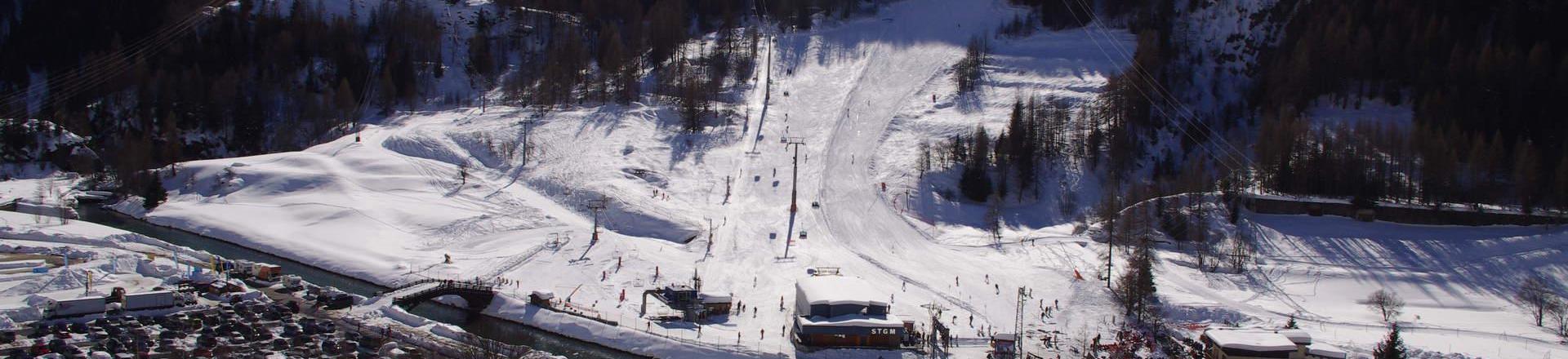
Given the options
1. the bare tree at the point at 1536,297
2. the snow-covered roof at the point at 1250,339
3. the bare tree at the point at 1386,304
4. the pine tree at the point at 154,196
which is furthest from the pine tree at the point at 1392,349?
the pine tree at the point at 154,196

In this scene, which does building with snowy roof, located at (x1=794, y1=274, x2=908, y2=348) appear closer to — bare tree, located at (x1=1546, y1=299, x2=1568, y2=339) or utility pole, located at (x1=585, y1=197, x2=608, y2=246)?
utility pole, located at (x1=585, y1=197, x2=608, y2=246)

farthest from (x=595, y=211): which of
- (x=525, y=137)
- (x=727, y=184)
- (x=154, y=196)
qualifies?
(x=154, y=196)

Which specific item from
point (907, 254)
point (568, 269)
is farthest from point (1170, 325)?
point (568, 269)

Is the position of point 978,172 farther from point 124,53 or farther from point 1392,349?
point 124,53

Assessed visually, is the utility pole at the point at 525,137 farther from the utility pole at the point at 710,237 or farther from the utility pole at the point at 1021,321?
the utility pole at the point at 1021,321

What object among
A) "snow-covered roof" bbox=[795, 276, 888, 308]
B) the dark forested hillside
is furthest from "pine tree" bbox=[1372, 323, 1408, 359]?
the dark forested hillside

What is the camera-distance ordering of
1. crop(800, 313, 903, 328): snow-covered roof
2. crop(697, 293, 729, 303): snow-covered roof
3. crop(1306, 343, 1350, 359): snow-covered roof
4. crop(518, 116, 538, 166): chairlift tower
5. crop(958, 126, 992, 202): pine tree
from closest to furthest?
1. crop(1306, 343, 1350, 359): snow-covered roof
2. crop(800, 313, 903, 328): snow-covered roof
3. crop(697, 293, 729, 303): snow-covered roof
4. crop(958, 126, 992, 202): pine tree
5. crop(518, 116, 538, 166): chairlift tower

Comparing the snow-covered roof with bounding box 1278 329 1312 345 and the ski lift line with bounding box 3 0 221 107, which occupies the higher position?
the ski lift line with bounding box 3 0 221 107
